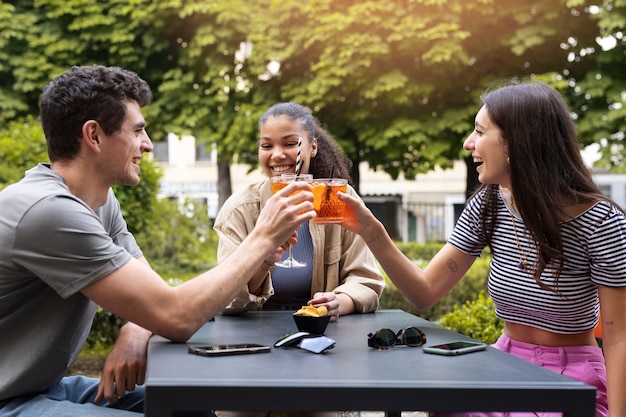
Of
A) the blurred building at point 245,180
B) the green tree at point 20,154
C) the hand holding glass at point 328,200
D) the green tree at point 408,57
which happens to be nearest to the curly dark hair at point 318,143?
the hand holding glass at point 328,200

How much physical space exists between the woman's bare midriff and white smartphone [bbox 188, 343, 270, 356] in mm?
941

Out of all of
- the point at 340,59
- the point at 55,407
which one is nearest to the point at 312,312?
the point at 55,407

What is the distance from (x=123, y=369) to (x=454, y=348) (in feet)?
3.18

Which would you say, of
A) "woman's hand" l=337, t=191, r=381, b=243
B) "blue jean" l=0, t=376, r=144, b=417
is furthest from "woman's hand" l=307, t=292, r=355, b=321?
"blue jean" l=0, t=376, r=144, b=417

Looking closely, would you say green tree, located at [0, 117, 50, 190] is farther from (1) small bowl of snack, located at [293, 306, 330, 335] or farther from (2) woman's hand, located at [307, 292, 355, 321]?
(1) small bowl of snack, located at [293, 306, 330, 335]

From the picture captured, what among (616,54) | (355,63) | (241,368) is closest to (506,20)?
(616,54)

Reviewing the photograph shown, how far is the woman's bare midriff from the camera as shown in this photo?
2.48 m

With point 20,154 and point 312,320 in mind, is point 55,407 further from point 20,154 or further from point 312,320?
point 20,154

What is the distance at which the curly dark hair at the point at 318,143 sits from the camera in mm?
3400

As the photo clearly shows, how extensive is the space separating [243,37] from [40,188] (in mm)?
13617

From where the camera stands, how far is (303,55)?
14727 millimetres

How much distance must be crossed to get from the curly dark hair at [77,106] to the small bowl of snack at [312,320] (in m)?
0.78

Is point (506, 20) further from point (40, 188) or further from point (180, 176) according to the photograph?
point (180, 176)

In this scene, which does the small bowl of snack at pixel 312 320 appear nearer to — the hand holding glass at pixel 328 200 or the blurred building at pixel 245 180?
the hand holding glass at pixel 328 200
